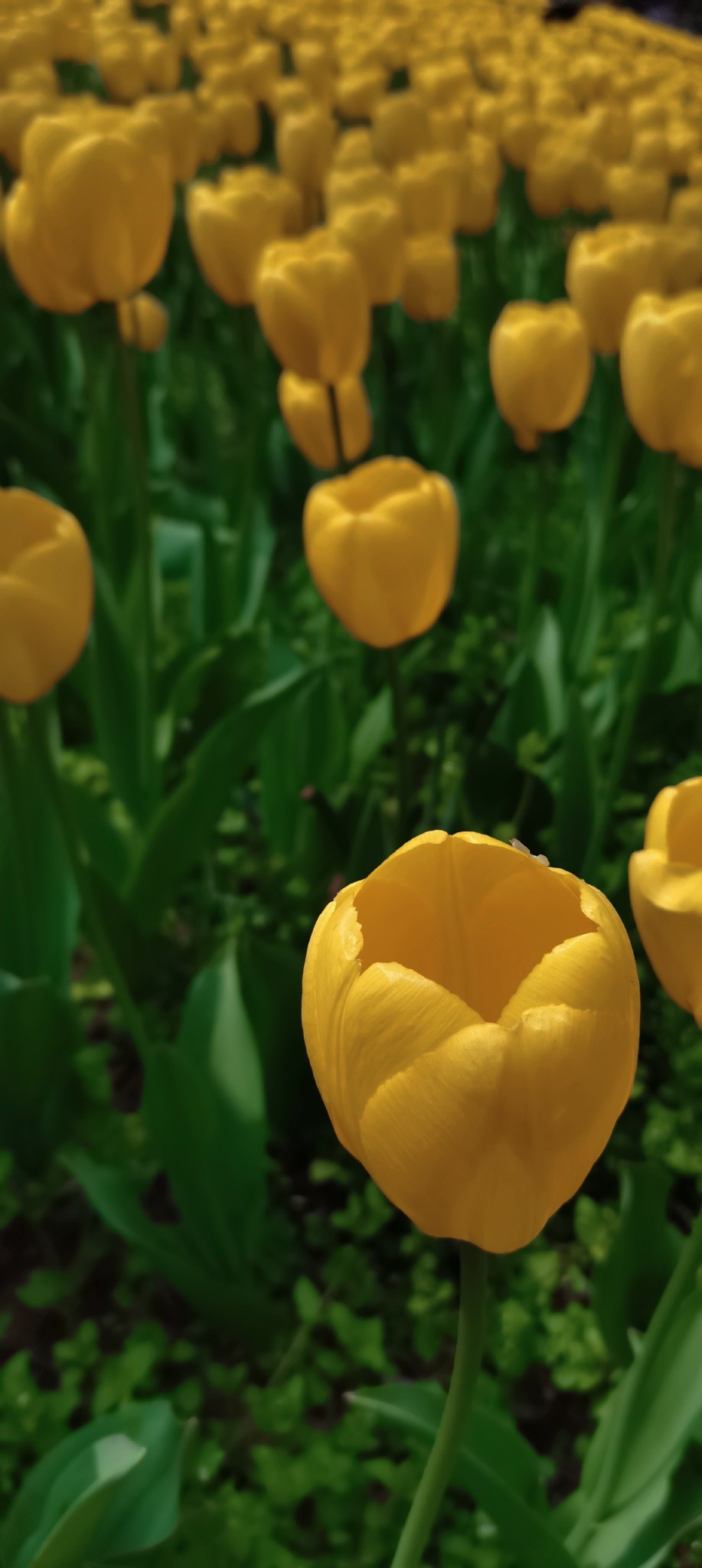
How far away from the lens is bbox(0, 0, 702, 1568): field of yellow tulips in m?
0.61

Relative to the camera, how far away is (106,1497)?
78cm

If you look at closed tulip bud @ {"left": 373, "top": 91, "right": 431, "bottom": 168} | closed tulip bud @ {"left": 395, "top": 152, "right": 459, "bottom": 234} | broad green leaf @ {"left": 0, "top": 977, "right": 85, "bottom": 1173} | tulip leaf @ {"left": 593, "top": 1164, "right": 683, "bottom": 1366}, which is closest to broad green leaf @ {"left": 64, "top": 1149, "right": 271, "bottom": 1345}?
broad green leaf @ {"left": 0, "top": 977, "right": 85, "bottom": 1173}

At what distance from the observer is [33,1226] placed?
4.90 ft

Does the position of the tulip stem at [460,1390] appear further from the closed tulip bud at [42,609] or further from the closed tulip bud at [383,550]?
the closed tulip bud at [383,550]

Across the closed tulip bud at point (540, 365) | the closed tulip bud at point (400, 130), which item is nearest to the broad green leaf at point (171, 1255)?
the closed tulip bud at point (540, 365)

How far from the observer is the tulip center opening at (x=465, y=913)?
593 mm

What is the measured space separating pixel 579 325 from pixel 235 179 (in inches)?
30.2

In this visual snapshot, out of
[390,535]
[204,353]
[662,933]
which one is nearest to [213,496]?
[204,353]

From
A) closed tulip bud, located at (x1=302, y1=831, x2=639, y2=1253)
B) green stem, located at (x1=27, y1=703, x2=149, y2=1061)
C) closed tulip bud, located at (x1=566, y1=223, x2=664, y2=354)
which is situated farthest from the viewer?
closed tulip bud, located at (x1=566, y1=223, x2=664, y2=354)

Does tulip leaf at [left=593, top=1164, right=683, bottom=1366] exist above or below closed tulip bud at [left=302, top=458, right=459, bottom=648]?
below

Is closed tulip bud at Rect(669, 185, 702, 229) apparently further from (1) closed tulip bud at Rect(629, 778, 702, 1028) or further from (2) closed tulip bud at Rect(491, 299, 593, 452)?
(1) closed tulip bud at Rect(629, 778, 702, 1028)

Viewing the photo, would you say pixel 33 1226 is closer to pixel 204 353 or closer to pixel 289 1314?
pixel 289 1314

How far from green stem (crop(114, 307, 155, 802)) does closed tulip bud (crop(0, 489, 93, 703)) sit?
449 millimetres

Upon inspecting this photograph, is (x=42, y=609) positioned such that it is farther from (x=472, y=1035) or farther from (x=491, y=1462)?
(x=491, y=1462)
